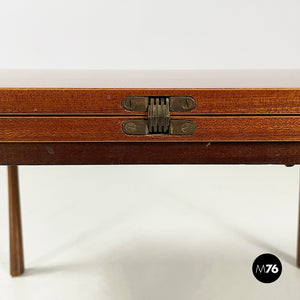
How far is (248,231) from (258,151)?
882 mm

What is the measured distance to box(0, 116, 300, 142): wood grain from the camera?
803mm

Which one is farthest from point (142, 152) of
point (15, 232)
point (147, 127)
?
point (15, 232)

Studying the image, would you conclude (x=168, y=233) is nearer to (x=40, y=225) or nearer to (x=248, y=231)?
(x=248, y=231)

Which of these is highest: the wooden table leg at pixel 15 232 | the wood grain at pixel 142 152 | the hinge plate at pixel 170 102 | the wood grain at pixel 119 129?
the hinge plate at pixel 170 102

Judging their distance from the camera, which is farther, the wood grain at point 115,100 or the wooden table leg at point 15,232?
the wooden table leg at point 15,232

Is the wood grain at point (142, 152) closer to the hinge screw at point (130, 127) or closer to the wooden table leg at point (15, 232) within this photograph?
the hinge screw at point (130, 127)

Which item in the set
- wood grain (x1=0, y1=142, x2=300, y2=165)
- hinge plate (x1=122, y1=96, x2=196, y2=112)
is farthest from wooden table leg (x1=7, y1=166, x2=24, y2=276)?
hinge plate (x1=122, y1=96, x2=196, y2=112)

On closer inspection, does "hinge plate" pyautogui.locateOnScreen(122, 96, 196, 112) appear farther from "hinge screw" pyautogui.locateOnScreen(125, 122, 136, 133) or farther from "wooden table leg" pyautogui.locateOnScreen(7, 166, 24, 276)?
"wooden table leg" pyautogui.locateOnScreen(7, 166, 24, 276)

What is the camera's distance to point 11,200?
1.38 metres

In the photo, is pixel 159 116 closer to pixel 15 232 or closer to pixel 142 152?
pixel 142 152

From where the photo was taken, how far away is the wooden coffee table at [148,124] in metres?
0.80

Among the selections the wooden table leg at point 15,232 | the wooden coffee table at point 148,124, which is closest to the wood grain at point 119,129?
the wooden coffee table at point 148,124

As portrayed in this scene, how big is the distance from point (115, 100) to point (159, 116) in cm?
8

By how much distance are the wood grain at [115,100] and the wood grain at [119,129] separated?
12 millimetres
